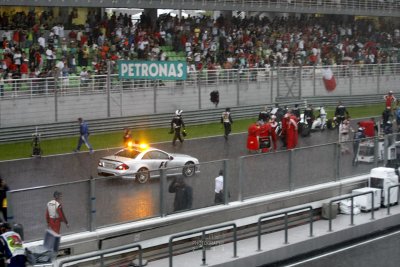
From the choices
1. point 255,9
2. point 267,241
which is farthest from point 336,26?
point 267,241

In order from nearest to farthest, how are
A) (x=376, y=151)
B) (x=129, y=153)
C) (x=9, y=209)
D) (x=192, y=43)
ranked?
(x=9, y=209)
(x=376, y=151)
(x=129, y=153)
(x=192, y=43)

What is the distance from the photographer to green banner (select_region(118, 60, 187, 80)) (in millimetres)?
23812

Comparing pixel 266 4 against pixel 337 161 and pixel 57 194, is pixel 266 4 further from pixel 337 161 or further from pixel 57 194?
pixel 57 194

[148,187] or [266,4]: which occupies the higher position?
[266,4]

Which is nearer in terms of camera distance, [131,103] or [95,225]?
[95,225]

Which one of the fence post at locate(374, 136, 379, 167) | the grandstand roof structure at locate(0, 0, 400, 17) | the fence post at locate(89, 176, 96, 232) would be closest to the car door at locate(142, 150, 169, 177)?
the fence post at locate(374, 136, 379, 167)

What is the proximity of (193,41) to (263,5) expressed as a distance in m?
7.59

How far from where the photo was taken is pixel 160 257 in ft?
50.0

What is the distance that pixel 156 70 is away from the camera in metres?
23.9

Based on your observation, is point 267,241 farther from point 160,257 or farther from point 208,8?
point 208,8

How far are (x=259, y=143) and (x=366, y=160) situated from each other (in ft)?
25.7

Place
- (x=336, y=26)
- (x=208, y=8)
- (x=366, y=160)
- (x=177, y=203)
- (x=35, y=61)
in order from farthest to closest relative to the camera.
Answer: (x=336, y=26) < (x=208, y=8) < (x=35, y=61) < (x=366, y=160) < (x=177, y=203)

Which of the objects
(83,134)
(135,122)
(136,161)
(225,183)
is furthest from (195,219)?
(135,122)

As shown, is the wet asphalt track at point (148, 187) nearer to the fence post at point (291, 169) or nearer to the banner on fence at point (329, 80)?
the fence post at point (291, 169)
